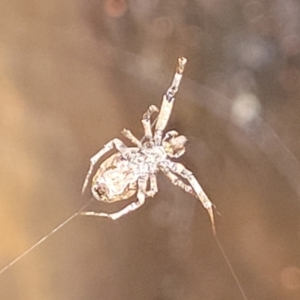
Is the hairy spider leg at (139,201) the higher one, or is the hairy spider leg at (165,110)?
the hairy spider leg at (165,110)

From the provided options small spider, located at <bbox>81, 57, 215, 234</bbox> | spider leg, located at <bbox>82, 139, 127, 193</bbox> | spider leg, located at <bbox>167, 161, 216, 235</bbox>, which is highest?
spider leg, located at <bbox>82, 139, 127, 193</bbox>

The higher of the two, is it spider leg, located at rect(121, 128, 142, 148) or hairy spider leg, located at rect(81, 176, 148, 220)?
spider leg, located at rect(121, 128, 142, 148)

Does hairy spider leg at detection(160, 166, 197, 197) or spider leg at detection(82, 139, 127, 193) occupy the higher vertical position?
spider leg at detection(82, 139, 127, 193)

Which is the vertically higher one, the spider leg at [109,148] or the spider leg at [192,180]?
the spider leg at [109,148]

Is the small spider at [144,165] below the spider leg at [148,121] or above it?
below

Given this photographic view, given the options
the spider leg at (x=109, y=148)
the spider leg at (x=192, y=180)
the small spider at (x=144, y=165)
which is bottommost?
the spider leg at (x=192, y=180)
